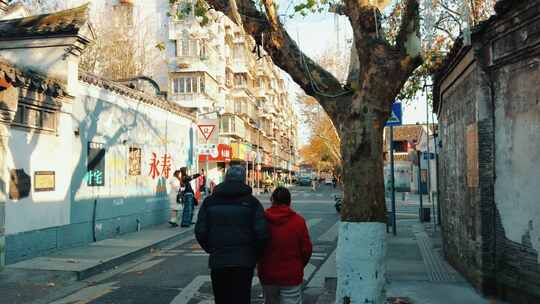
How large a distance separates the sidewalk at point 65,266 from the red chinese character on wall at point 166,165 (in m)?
4.23

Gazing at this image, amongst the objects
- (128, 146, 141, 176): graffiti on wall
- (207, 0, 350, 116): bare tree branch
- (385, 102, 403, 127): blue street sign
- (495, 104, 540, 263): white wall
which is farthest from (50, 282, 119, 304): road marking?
(385, 102, 403, 127): blue street sign

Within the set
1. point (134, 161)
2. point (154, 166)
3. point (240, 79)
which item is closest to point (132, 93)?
point (134, 161)

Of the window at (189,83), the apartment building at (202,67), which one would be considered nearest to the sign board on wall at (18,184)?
the apartment building at (202,67)

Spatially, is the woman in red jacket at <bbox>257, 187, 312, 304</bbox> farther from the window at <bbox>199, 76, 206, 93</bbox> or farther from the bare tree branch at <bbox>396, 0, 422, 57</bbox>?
the window at <bbox>199, 76, 206, 93</bbox>

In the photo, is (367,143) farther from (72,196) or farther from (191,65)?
(191,65)

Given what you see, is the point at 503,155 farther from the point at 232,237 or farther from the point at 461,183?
the point at 232,237

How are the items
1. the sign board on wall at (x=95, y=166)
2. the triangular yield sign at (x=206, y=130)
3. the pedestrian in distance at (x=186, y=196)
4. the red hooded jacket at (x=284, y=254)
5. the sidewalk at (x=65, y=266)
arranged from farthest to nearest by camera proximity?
the triangular yield sign at (x=206, y=130), the pedestrian in distance at (x=186, y=196), the sign board on wall at (x=95, y=166), the sidewalk at (x=65, y=266), the red hooded jacket at (x=284, y=254)

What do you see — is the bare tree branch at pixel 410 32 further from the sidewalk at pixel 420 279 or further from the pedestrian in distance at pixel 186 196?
the pedestrian in distance at pixel 186 196

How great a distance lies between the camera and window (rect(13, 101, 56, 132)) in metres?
9.36

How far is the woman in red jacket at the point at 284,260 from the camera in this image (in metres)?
4.66

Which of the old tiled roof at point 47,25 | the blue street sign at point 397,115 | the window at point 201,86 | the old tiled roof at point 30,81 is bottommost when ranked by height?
the blue street sign at point 397,115

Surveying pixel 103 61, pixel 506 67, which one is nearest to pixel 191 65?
pixel 103 61

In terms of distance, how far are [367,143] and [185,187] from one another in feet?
34.6

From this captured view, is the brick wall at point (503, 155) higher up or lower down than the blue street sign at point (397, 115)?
lower down
